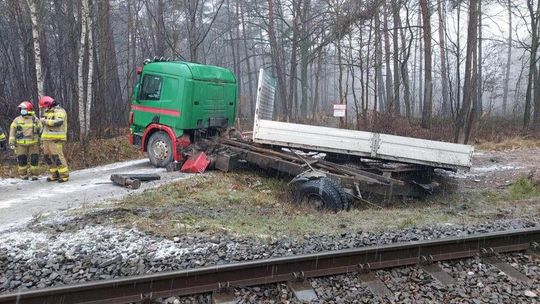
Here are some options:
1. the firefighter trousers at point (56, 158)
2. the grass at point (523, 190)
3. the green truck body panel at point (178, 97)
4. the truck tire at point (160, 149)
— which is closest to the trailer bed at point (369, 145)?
the grass at point (523, 190)

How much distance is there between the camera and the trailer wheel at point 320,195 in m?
7.76

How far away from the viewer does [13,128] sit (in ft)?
32.9

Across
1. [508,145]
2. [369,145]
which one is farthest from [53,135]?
[508,145]

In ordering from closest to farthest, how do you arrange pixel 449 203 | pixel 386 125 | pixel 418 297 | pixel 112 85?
pixel 418 297
pixel 449 203
pixel 386 125
pixel 112 85

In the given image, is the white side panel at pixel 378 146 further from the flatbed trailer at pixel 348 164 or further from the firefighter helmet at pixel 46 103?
the firefighter helmet at pixel 46 103

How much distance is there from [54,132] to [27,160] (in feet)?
4.68

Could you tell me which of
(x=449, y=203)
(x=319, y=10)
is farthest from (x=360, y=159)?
Result: (x=319, y=10)

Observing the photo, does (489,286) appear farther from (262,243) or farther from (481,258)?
(262,243)

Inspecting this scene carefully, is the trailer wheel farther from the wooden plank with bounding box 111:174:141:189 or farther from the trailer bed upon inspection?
the wooden plank with bounding box 111:174:141:189

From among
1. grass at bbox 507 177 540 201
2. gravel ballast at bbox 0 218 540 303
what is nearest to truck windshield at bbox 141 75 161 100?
gravel ballast at bbox 0 218 540 303

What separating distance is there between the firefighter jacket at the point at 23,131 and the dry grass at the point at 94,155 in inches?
55.0

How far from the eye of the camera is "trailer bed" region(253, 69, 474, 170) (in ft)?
29.2

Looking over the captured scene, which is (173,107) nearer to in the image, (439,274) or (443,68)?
(439,274)

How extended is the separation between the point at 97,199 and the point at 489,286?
6404 millimetres
